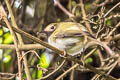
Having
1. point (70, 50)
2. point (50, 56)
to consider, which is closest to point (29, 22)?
point (50, 56)

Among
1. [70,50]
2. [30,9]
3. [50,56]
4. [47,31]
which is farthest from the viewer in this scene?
[30,9]

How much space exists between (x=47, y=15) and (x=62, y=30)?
150 cm

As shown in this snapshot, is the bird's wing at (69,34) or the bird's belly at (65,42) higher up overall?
the bird's wing at (69,34)

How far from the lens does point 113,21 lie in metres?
4.36

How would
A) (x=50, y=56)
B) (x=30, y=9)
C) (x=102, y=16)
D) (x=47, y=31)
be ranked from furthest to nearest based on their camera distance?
(x=30, y=9) < (x=50, y=56) < (x=47, y=31) < (x=102, y=16)

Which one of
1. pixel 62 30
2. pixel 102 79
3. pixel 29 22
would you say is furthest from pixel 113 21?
pixel 29 22

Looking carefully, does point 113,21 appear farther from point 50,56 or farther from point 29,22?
point 29,22

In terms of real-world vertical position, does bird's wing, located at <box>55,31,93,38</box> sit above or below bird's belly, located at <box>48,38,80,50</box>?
above

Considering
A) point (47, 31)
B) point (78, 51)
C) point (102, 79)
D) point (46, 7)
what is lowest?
point (102, 79)

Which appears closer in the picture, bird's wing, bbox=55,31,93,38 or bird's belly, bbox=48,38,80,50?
bird's wing, bbox=55,31,93,38

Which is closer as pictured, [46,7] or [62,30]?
[62,30]

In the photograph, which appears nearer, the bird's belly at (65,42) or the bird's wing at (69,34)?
the bird's wing at (69,34)

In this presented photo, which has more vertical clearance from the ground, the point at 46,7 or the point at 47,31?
the point at 46,7

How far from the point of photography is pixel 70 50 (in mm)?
3686
